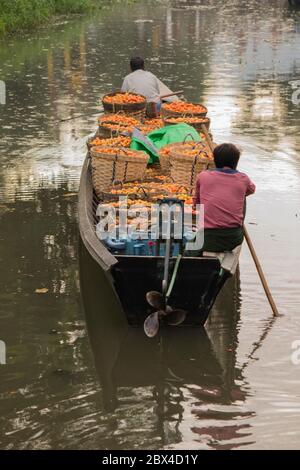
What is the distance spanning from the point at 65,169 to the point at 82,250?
337 cm

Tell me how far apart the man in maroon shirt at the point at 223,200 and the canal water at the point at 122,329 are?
74cm

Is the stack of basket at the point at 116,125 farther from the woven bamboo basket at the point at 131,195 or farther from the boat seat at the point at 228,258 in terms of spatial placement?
the boat seat at the point at 228,258

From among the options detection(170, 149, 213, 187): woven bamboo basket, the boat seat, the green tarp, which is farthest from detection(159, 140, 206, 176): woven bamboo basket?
the boat seat

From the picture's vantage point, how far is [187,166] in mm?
8539

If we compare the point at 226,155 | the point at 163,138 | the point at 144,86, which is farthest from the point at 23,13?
the point at 226,155

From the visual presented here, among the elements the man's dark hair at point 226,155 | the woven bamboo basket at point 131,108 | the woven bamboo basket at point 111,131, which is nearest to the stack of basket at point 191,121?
the woven bamboo basket at point 111,131

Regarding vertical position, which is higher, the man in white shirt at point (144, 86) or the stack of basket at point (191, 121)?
the man in white shirt at point (144, 86)

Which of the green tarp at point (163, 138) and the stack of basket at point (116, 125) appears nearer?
the green tarp at point (163, 138)

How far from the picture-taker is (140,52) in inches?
934

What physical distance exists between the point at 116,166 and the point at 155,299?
2563 mm

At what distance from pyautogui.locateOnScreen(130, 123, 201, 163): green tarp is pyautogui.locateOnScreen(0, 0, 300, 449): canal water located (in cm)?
118

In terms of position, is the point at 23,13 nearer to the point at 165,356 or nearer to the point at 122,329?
the point at 122,329

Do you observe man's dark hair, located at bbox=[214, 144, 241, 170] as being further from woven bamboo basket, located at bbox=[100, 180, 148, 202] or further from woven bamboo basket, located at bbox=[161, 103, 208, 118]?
woven bamboo basket, located at bbox=[161, 103, 208, 118]

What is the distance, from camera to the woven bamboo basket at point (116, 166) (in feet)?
28.2
